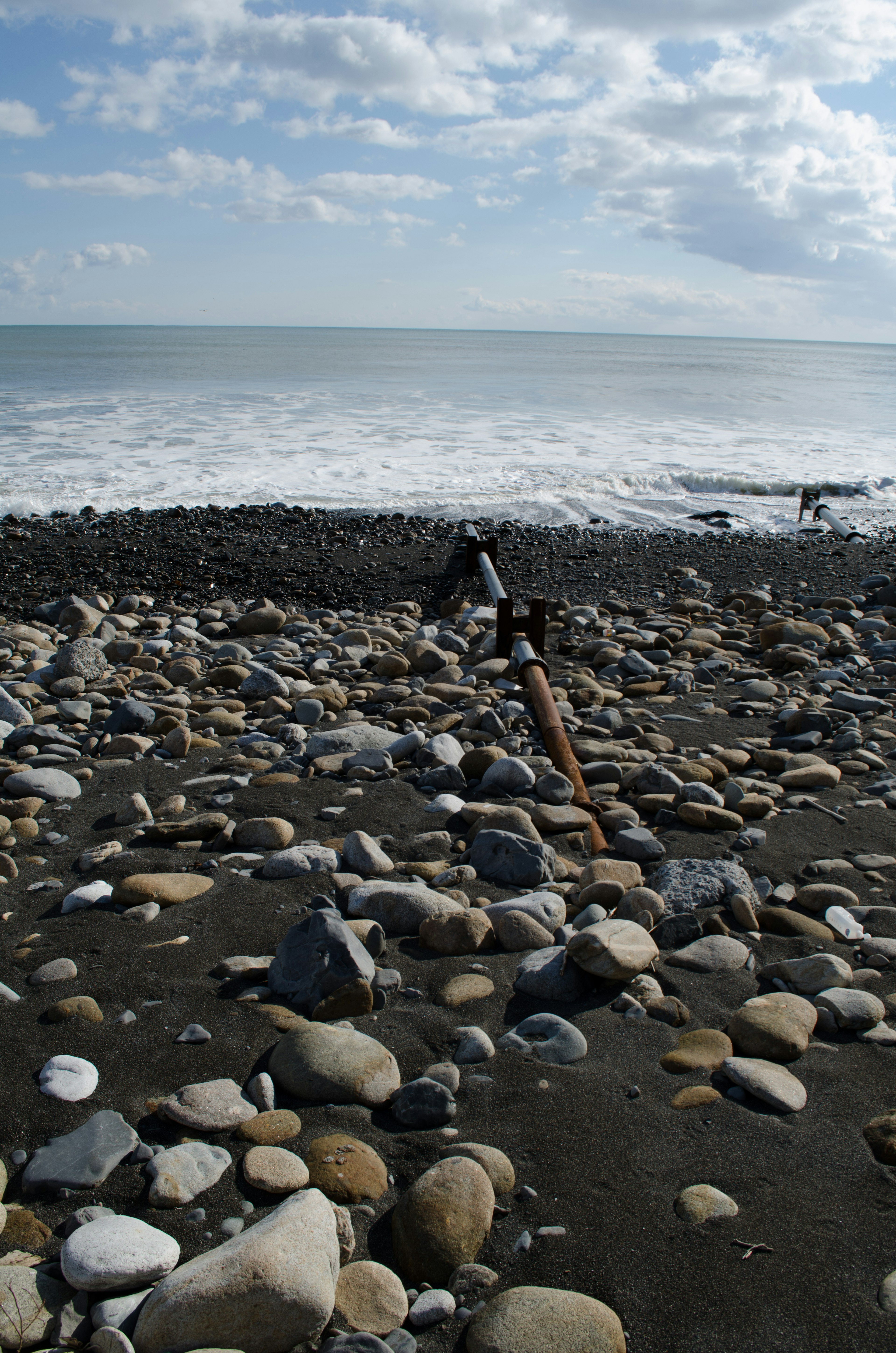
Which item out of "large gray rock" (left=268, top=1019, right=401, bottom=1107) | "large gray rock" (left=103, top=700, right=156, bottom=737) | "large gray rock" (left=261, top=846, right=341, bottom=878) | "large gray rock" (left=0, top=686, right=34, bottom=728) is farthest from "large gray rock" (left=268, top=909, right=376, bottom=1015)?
"large gray rock" (left=0, top=686, right=34, bottom=728)

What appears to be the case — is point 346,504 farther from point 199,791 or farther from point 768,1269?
point 768,1269

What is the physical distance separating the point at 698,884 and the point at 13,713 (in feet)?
10.6

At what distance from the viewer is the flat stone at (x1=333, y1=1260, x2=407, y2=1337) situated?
4.46 feet

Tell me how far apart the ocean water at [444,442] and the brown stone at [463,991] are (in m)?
8.41

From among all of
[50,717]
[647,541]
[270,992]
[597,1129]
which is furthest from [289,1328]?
[647,541]

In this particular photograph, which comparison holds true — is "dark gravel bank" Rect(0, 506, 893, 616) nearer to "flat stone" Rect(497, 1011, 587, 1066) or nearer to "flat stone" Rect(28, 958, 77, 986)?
"flat stone" Rect(28, 958, 77, 986)

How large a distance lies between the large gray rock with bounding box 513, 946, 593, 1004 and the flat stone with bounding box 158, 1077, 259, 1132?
764 millimetres

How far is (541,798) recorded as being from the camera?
3.34 m

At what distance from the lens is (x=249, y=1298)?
4.30ft

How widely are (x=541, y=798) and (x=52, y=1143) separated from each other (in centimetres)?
209

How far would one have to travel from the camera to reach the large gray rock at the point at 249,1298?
4.22 ft

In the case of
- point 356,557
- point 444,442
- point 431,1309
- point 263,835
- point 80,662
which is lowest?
point 431,1309

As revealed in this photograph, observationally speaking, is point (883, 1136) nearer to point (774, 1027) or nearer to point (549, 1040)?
point (774, 1027)

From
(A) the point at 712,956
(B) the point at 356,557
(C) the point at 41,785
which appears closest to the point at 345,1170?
(A) the point at 712,956
